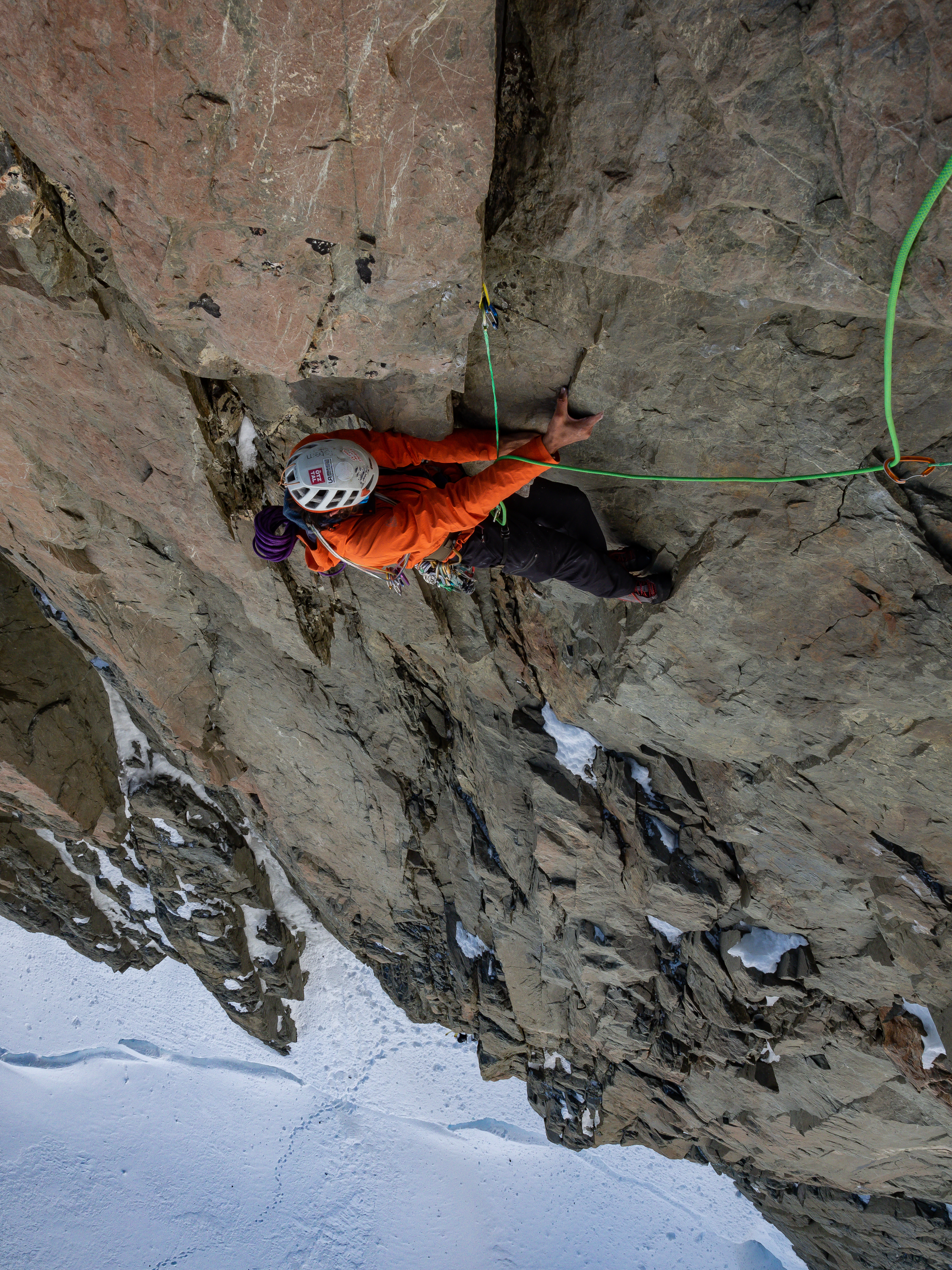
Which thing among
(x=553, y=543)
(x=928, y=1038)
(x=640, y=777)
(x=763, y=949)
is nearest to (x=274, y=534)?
(x=553, y=543)

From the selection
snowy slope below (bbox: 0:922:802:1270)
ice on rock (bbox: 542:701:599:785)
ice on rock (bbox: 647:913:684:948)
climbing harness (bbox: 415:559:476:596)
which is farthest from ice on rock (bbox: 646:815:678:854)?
snowy slope below (bbox: 0:922:802:1270)

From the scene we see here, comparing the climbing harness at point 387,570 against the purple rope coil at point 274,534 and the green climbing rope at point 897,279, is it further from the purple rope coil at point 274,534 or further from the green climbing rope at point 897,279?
the green climbing rope at point 897,279

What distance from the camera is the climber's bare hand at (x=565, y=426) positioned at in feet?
11.0

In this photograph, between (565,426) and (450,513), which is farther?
(450,513)

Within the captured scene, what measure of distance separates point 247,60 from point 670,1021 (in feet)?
26.3

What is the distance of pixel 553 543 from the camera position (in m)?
3.77

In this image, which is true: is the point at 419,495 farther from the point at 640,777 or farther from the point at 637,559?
the point at 640,777

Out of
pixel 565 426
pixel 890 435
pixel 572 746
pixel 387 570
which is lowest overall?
pixel 572 746

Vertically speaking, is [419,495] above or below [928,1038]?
above

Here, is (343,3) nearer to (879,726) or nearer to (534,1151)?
(879,726)

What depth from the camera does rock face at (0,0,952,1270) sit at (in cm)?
240

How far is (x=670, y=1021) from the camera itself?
7.09 metres

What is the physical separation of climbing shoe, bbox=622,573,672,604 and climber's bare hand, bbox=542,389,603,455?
89cm

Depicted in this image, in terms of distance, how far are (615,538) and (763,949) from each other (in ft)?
12.9
